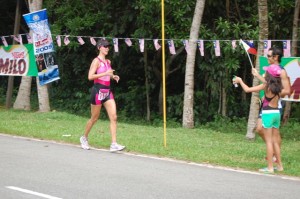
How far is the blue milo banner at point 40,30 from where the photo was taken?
17734 mm

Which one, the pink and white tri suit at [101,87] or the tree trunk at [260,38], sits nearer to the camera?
the pink and white tri suit at [101,87]

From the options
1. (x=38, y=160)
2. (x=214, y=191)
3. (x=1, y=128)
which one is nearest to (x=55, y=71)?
(x=1, y=128)

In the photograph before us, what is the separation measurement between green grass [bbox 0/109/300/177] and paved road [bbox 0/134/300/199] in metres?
0.57

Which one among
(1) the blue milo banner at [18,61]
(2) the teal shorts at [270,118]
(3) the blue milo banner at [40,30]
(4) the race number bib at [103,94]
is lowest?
(2) the teal shorts at [270,118]

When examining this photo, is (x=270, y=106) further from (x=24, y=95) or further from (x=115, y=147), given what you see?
(x=24, y=95)

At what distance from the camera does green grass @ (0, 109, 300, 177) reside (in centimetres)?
995

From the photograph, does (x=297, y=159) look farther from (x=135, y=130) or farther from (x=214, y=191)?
(x=135, y=130)

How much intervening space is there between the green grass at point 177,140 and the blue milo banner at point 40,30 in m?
2.28

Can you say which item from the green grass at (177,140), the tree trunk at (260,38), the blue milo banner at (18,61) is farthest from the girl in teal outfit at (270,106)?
the blue milo banner at (18,61)

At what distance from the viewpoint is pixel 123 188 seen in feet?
24.8

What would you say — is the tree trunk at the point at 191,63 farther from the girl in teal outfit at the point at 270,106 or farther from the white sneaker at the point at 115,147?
the girl in teal outfit at the point at 270,106

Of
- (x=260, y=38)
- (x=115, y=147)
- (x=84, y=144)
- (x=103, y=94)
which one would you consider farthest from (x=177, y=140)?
(x=260, y=38)

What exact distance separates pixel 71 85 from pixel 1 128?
39.8 feet

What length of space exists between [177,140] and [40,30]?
24.8ft
